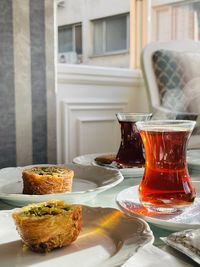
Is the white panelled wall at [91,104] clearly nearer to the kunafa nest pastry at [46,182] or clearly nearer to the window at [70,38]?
the window at [70,38]

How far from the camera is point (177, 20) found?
101 inches

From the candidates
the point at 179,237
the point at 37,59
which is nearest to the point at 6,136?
the point at 37,59

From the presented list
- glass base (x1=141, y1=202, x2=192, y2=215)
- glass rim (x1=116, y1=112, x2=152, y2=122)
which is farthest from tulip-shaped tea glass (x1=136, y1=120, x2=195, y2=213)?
glass rim (x1=116, y1=112, x2=152, y2=122)

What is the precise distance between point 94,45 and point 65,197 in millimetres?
2132

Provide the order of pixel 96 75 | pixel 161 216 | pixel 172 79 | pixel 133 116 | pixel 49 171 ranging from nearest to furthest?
pixel 161 216 < pixel 49 171 < pixel 133 116 < pixel 172 79 < pixel 96 75

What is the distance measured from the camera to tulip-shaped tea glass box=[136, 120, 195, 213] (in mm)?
579

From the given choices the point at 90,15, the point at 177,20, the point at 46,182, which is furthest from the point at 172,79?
the point at 46,182

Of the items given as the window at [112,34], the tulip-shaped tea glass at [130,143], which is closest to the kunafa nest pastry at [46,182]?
the tulip-shaped tea glass at [130,143]

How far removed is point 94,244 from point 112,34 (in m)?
2.42

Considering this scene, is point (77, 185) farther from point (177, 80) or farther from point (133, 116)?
point (177, 80)

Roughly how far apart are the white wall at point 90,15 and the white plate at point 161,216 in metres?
1.93

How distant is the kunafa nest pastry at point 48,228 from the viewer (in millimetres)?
419

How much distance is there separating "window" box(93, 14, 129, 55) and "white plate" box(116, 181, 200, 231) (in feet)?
6.91

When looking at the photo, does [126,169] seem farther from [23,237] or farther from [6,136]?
[6,136]
